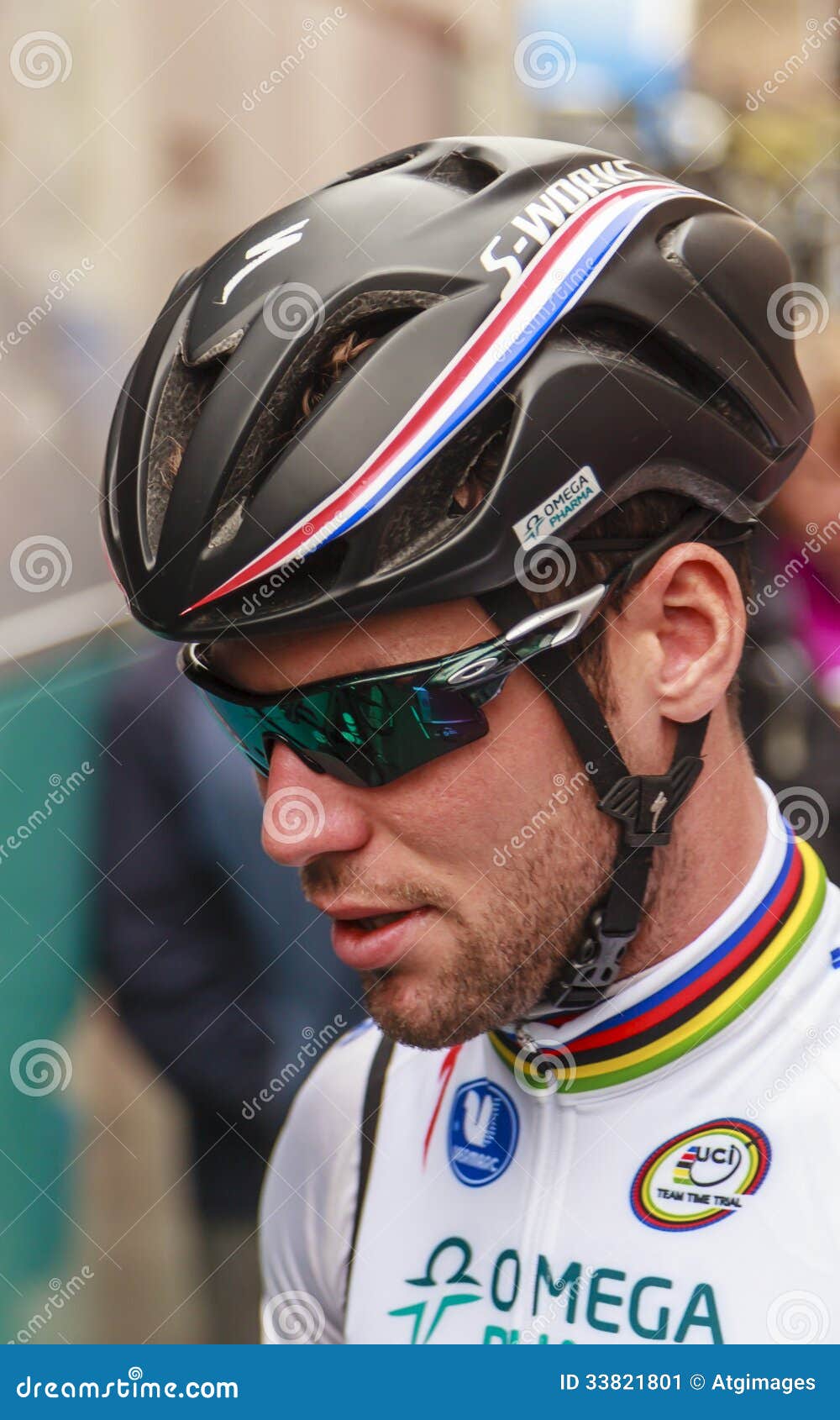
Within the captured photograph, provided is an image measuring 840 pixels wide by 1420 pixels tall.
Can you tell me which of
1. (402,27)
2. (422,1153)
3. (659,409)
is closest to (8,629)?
(422,1153)

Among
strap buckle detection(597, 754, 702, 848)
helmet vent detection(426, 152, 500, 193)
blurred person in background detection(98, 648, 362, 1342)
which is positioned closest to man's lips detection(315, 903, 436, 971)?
strap buckle detection(597, 754, 702, 848)

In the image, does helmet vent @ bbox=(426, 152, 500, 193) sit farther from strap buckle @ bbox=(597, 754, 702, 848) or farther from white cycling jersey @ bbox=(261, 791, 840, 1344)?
white cycling jersey @ bbox=(261, 791, 840, 1344)

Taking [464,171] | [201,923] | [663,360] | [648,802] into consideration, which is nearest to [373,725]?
[648,802]

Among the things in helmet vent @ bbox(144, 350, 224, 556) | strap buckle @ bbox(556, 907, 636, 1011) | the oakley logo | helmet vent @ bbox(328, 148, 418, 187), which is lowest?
strap buckle @ bbox(556, 907, 636, 1011)

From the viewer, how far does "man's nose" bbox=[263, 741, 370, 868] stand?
168cm

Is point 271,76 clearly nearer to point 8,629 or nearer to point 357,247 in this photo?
point 8,629

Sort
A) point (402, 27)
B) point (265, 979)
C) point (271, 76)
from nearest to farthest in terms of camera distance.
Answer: point (265, 979)
point (271, 76)
point (402, 27)

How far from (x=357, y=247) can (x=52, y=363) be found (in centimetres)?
231

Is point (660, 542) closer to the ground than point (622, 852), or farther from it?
farther from it

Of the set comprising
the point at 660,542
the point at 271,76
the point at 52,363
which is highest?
the point at 271,76

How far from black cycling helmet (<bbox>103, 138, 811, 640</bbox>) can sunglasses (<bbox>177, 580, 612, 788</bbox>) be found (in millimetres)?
81

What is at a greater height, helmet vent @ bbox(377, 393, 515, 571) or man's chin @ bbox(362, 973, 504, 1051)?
helmet vent @ bbox(377, 393, 515, 571)

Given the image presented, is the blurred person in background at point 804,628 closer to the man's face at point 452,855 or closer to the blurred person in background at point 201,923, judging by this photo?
the blurred person in background at point 201,923

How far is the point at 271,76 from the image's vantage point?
192 inches
